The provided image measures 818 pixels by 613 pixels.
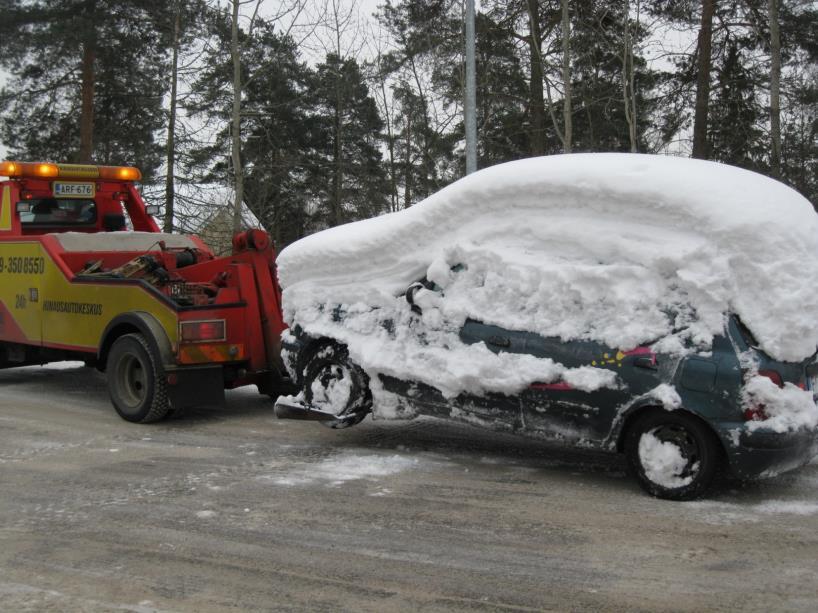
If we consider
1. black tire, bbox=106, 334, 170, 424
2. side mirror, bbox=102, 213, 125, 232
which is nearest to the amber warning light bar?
side mirror, bbox=102, 213, 125, 232

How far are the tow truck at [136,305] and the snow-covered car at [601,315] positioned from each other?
142 centimetres

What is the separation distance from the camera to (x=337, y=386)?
691 centimetres

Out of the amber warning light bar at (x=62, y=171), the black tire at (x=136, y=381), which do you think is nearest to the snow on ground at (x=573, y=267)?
the black tire at (x=136, y=381)

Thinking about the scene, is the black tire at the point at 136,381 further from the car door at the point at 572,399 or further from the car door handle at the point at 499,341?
the car door at the point at 572,399

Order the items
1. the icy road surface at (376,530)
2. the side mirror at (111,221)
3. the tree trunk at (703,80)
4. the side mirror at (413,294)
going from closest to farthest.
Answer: the icy road surface at (376,530)
the side mirror at (413,294)
the side mirror at (111,221)
the tree trunk at (703,80)

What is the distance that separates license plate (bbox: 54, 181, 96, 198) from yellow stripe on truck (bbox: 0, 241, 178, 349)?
0.97 m

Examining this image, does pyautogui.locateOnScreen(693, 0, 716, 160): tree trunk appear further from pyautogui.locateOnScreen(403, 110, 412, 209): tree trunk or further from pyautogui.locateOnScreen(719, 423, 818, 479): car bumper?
pyautogui.locateOnScreen(719, 423, 818, 479): car bumper

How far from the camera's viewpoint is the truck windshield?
986cm

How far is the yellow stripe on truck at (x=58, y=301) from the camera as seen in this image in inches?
319

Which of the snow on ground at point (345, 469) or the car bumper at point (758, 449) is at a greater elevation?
the car bumper at point (758, 449)

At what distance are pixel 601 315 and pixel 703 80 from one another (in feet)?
57.4

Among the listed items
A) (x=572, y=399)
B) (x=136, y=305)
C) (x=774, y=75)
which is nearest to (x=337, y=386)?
(x=572, y=399)

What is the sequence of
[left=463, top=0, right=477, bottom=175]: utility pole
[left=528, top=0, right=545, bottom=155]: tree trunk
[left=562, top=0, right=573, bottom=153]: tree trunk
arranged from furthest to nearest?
[left=528, top=0, right=545, bottom=155]: tree trunk < [left=562, top=0, right=573, bottom=153]: tree trunk < [left=463, top=0, right=477, bottom=175]: utility pole

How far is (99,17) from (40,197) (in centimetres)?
1653
